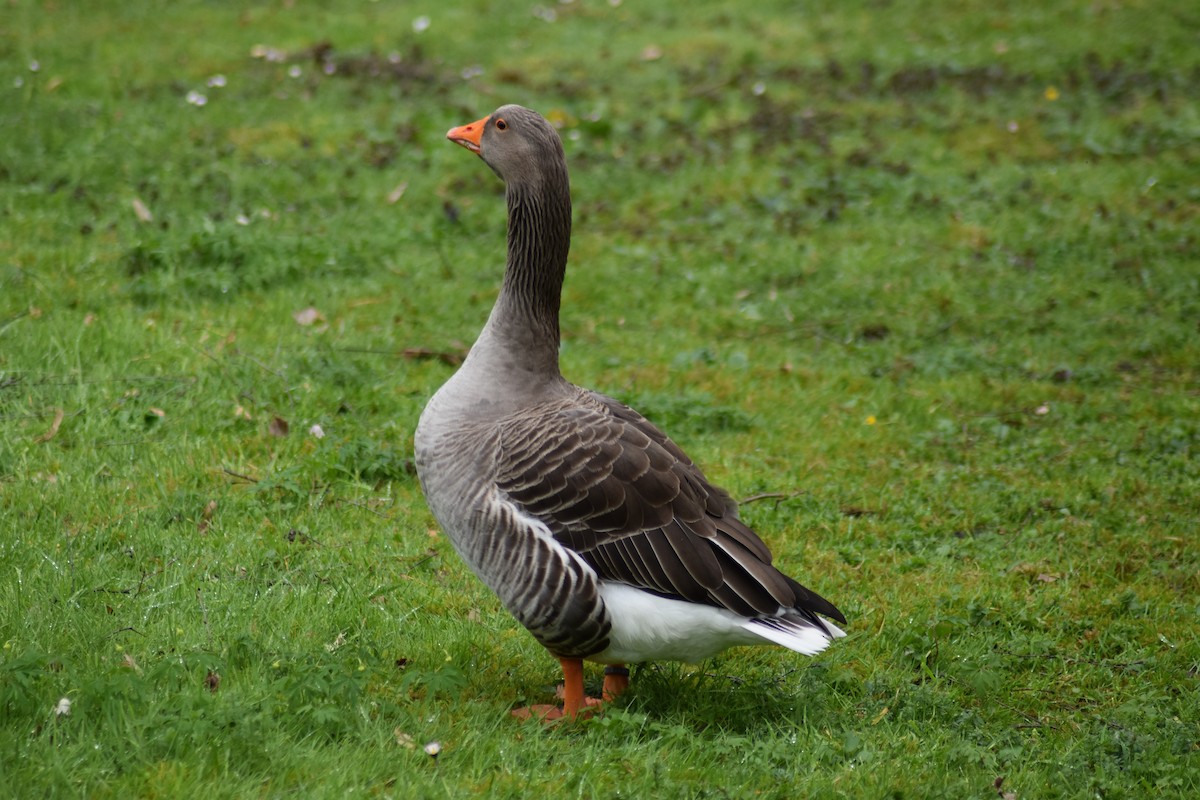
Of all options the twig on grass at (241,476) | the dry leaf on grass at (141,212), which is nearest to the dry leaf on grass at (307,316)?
the dry leaf on grass at (141,212)

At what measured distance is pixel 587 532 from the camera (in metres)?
4.25

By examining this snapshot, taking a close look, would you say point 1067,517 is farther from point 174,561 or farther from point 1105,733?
point 174,561

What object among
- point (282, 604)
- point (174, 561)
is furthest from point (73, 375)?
point (282, 604)

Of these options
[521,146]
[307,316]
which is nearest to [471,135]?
[521,146]

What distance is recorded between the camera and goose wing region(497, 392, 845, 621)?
4195mm

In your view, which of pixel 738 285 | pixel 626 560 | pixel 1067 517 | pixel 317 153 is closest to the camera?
pixel 626 560

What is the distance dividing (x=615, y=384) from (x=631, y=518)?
11.1 feet

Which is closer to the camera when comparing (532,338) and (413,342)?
(532,338)

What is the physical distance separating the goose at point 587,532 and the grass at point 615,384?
34cm

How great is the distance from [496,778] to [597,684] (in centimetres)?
125

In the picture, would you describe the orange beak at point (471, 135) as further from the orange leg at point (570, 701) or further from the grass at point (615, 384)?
the orange leg at point (570, 701)

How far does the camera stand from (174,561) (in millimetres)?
5043

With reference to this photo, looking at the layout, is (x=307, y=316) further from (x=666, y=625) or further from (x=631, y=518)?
(x=666, y=625)

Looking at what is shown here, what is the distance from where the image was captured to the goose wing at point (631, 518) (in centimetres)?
420
